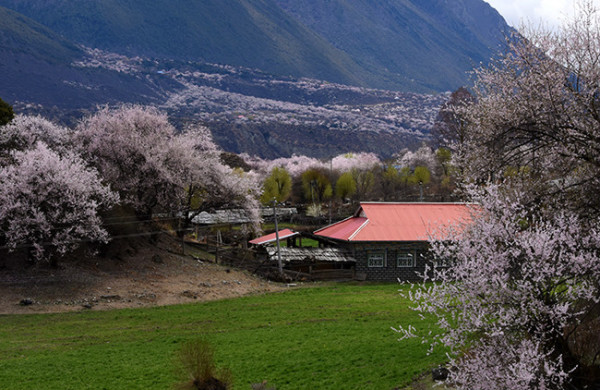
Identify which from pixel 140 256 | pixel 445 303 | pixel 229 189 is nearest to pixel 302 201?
pixel 229 189

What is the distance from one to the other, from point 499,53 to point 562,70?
231cm

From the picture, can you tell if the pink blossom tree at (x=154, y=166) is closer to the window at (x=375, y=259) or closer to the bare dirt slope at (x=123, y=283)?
the bare dirt slope at (x=123, y=283)

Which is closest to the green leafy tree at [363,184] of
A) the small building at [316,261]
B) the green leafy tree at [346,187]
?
the green leafy tree at [346,187]

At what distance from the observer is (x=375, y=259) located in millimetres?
48375

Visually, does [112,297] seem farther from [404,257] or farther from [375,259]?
[404,257]

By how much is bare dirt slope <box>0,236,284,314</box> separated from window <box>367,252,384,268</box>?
817 centimetres

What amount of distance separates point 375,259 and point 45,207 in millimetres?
24108

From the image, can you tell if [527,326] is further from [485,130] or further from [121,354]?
[121,354]

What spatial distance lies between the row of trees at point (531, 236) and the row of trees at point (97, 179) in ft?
84.1

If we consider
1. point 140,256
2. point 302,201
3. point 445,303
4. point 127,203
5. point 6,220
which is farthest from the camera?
point 302,201

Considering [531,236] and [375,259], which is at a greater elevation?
[531,236]

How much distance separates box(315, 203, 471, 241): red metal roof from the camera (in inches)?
1901

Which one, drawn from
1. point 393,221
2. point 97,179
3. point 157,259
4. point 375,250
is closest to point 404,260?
point 375,250

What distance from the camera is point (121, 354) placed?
24516 millimetres
